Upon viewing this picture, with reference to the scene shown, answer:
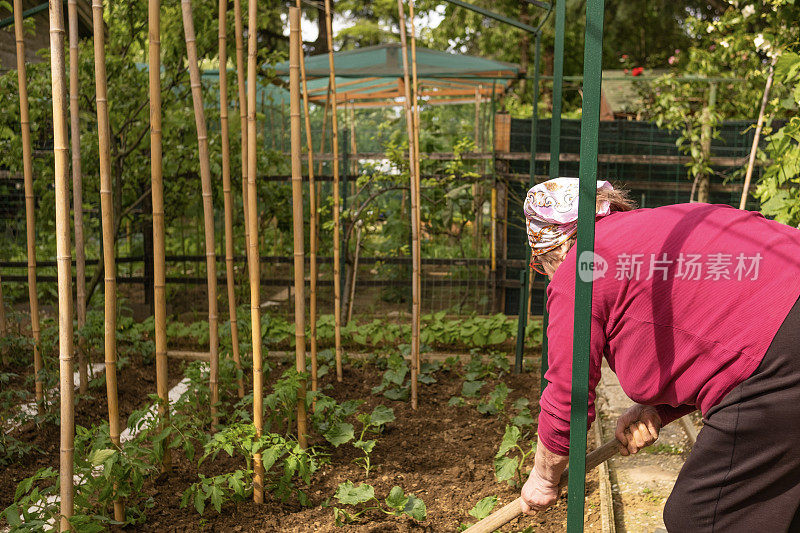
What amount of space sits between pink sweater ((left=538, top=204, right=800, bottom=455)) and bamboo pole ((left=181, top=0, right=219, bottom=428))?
158 cm

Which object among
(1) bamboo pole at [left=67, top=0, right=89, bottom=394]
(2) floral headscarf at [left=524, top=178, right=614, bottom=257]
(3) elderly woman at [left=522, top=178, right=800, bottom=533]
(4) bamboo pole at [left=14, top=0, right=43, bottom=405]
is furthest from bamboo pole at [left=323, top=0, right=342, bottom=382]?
(3) elderly woman at [left=522, top=178, right=800, bottom=533]

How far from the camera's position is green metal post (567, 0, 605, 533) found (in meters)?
1.36

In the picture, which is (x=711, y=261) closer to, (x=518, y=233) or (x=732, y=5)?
(x=518, y=233)

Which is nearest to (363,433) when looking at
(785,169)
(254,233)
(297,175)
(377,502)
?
(377,502)

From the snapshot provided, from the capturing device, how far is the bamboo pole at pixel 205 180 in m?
2.43

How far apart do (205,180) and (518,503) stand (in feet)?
5.61

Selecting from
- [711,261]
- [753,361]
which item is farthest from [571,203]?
[753,361]

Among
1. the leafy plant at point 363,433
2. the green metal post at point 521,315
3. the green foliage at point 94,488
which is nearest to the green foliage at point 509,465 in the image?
the leafy plant at point 363,433

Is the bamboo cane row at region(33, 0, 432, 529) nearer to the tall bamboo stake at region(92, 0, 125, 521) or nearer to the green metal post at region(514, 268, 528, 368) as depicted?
the tall bamboo stake at region(92, 0, 125, 521)

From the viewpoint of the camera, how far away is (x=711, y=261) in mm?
1473

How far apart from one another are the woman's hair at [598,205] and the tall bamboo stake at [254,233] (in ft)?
3.59

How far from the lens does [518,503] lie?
72.9 inches

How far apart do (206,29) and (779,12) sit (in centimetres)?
414

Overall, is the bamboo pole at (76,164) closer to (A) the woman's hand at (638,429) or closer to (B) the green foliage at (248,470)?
(B) the green foliage at (248,470)
